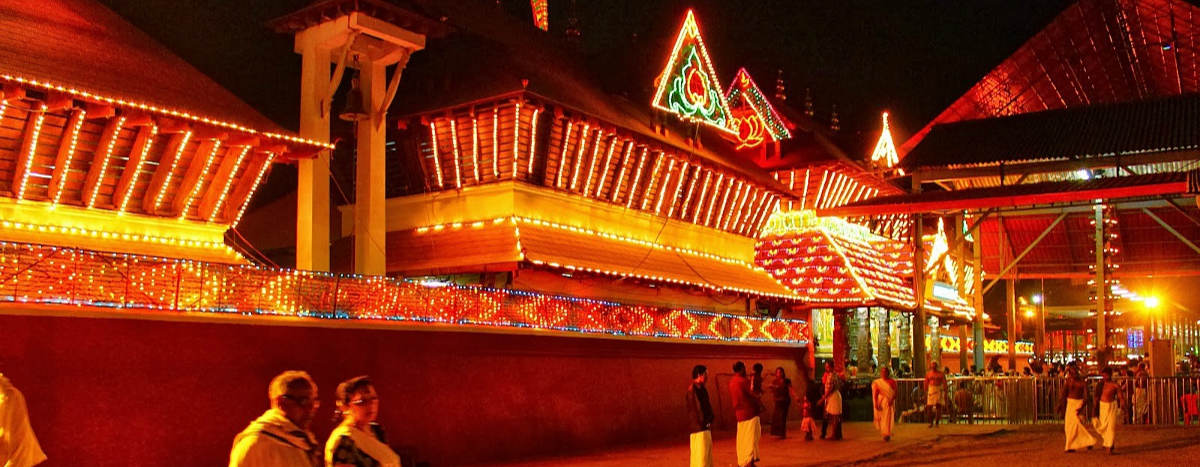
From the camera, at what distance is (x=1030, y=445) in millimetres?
21375

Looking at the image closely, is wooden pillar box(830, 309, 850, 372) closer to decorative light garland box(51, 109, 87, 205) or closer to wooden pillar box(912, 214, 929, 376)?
wooden pillar box(912, 214, 929, 376)

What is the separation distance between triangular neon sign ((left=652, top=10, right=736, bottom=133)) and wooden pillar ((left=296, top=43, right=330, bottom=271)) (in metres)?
7.90

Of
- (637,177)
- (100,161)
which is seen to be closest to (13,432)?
(100,161)

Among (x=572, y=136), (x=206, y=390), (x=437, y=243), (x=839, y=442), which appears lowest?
(x=839, y=442)

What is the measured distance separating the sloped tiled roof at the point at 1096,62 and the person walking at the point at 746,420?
20997 millimetres

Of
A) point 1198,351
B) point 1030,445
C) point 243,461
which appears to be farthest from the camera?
point 1198,351

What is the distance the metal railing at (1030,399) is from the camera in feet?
83.1

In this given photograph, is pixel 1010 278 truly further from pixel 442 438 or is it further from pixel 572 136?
pixel 442 438

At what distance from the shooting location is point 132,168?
60.3ft

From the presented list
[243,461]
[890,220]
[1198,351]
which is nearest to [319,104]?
[243,461]

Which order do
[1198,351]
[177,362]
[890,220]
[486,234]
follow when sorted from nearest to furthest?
[177,362]
[486,234]
[890,220]
[1198,351]

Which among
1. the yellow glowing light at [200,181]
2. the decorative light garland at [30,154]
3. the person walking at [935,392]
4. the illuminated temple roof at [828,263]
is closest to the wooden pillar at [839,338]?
the illuminated temple roof at [828,263]

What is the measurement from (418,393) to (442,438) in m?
0.84

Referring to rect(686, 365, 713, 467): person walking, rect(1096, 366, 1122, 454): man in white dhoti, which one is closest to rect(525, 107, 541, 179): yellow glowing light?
rect(686, 365, 713, 467): person walking
